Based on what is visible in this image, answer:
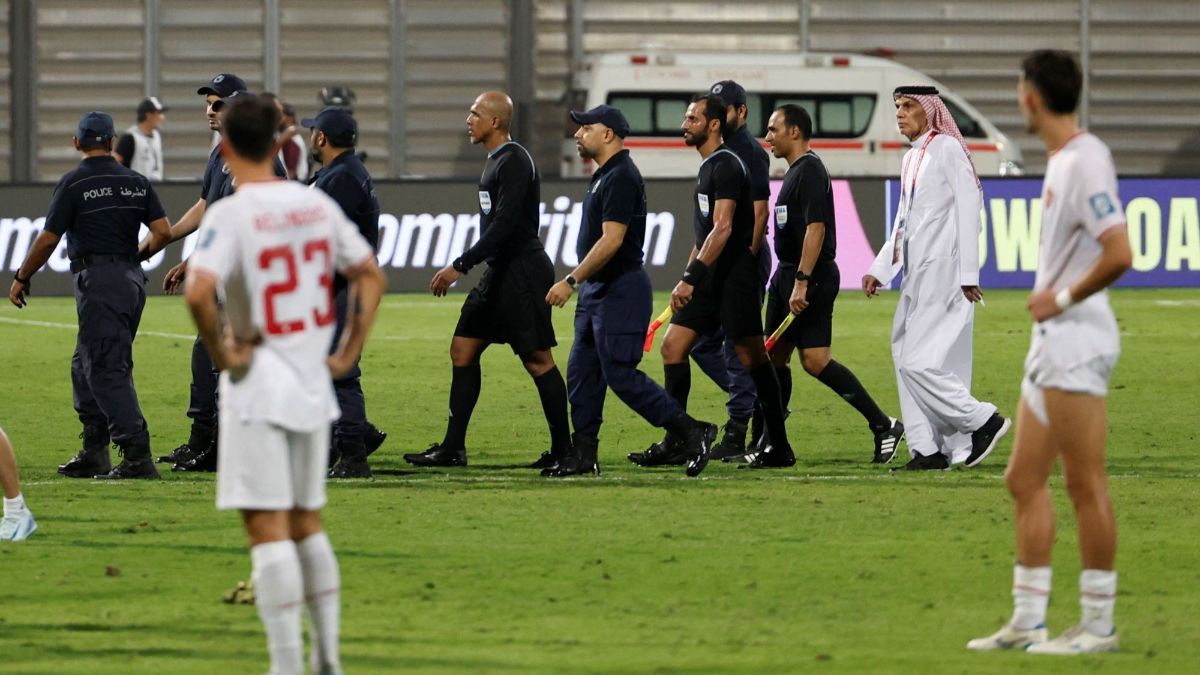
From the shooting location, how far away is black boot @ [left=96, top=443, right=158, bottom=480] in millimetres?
10984

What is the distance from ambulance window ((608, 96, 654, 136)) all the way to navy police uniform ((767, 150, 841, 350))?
871 inches

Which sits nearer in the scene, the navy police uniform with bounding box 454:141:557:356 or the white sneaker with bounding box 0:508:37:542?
the white sneaker with bounding box 0:508:37:542

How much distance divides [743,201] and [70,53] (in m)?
24.9

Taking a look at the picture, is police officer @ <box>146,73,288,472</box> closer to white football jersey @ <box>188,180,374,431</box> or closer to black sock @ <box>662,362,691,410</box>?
black sock @ <box>662,362,691,410</box>

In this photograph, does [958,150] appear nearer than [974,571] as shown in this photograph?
No

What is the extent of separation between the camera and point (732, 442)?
1205cm

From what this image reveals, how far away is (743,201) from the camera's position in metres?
11.2

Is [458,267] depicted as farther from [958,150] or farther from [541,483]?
[958,150]

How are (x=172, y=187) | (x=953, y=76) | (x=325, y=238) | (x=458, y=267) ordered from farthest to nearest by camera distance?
(x=953, y=76), (x=172, y=187), (x=458, y=267), (x=325, y=238)

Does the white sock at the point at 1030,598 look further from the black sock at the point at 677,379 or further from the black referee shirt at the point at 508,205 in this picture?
the black sock at the point at 677,379

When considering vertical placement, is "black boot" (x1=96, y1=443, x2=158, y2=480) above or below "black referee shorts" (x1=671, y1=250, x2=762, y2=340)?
below

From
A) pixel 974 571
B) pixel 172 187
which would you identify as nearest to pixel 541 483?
pixel 974 571

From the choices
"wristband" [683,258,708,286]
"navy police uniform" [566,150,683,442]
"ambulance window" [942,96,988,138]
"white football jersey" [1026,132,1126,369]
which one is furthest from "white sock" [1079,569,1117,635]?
"ambulance window" [942,96,988,138]

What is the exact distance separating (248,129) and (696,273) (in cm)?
539
